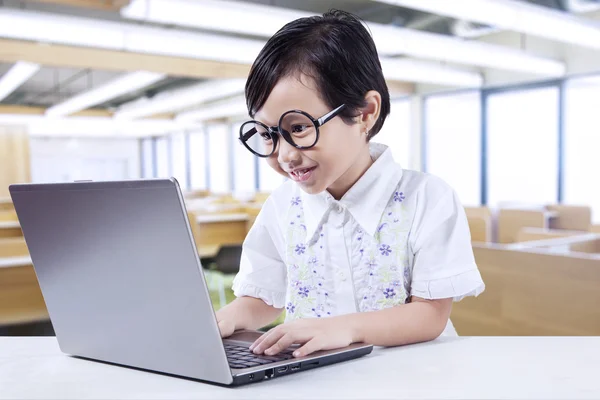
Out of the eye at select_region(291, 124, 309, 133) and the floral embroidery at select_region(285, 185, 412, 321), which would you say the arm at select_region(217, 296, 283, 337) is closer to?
the floral embroidery at select_region(285, 185, 412, 321)

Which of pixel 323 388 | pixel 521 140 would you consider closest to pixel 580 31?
pixel 521 140

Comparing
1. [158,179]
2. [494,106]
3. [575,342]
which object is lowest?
[575,342]

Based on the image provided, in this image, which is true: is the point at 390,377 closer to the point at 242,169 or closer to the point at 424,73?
the point at 424,73

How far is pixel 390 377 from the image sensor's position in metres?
0.69

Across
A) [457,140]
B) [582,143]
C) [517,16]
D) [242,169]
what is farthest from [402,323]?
[242,169]

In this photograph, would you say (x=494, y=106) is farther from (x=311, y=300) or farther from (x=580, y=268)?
(x=311, y=300)

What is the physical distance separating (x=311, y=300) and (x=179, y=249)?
1.80 feet

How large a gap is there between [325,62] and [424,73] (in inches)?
196

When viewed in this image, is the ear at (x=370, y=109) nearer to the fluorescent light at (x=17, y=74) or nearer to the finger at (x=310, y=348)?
the finger at (x=310, y=348)

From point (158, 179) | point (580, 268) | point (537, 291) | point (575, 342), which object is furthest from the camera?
point (537, 291)

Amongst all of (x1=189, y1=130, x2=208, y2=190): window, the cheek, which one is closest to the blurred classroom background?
the cheek

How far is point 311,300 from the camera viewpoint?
1126 millimetres

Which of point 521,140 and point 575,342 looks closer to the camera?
point 575,342

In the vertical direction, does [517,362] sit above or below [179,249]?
below
